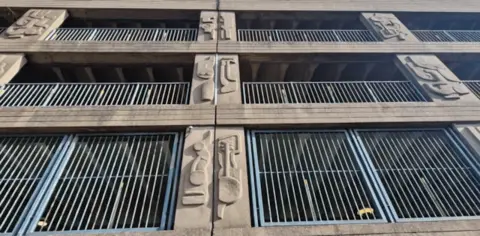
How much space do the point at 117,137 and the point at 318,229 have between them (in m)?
4.49

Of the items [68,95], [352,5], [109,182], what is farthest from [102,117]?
[352,5]

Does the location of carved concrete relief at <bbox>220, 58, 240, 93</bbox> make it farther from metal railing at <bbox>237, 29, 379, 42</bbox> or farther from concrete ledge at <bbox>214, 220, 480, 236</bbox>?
concrete ledge at <bbox>214, 220, 480, 236</bbox>

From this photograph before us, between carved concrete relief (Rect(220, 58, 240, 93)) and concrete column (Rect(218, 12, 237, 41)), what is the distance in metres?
1.23

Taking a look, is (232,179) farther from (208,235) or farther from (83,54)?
(83,54)

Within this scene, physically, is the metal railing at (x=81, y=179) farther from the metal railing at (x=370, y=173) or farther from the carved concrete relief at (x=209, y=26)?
the carved concrete relief at (x=209, y=26)

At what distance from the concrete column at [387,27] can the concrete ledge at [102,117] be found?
6.74 m

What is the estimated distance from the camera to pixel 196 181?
4.96 metres

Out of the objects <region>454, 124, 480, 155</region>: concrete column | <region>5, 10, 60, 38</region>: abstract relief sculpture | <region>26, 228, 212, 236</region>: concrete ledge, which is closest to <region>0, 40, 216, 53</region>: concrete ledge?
<region>5, 10, 60, 38</region>: abstract relief sculpture

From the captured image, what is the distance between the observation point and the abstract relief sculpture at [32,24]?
8630 mm

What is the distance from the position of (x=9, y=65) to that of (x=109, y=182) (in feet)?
16.6

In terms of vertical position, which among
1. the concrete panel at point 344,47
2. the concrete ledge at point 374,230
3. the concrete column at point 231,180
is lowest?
the concrete ledge at point 374,230

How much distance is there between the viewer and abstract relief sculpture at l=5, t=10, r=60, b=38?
8.63 m

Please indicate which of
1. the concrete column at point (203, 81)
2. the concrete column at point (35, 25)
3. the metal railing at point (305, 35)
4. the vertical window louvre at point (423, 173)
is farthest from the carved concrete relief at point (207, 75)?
the concrete column at point (35, 25)

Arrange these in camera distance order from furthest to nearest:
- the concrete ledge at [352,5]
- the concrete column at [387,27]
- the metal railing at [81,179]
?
the concrete ledge at [352,5], the concrete column at [387,27], the metal railing at [81,179]
